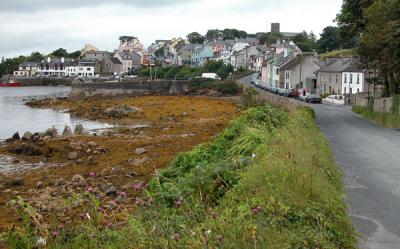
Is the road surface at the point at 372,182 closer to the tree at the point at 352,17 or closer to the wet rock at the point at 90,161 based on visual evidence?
the wet rock at the point at 90,161

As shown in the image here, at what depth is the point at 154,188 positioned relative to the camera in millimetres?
13773

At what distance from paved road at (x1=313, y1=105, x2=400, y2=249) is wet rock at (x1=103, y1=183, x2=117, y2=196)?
7.08 m

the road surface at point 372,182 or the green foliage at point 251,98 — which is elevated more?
the green foliage at point 251,98

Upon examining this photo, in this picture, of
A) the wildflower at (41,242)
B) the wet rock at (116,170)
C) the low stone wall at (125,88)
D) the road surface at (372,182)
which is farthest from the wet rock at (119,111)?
the wildflower at (41,242)

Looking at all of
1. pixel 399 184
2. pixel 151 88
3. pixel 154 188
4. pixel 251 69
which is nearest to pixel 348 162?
pixel 399 184

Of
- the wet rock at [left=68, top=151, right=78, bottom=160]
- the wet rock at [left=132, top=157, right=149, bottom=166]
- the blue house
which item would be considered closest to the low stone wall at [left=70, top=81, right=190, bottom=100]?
the wet rock at [left=68, top=151, right=78, bottom=160]

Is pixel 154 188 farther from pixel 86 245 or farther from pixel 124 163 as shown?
pixel 124 163

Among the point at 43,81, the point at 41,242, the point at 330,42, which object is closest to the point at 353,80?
the point at 41,242

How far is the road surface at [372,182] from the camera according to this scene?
9883 millimetres

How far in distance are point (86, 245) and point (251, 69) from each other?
147 metres

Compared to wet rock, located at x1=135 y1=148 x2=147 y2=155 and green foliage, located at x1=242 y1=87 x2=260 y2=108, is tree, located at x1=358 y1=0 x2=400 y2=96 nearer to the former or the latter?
green foliage, located at x1=242 y1=87 x2=260 y2=108

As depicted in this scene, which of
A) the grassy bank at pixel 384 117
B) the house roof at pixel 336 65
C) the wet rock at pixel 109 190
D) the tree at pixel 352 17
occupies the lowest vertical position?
the wet rock at pixel 109 190

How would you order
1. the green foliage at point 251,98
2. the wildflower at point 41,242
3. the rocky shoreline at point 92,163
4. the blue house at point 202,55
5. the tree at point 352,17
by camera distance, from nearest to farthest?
the wildflower at point 41,242 < the rocky shoreline at point 92,163 < the tree at point 352,17 < the green foliage at point 251,98 < the blue house at point 202,55

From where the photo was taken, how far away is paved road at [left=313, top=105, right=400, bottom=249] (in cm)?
993
